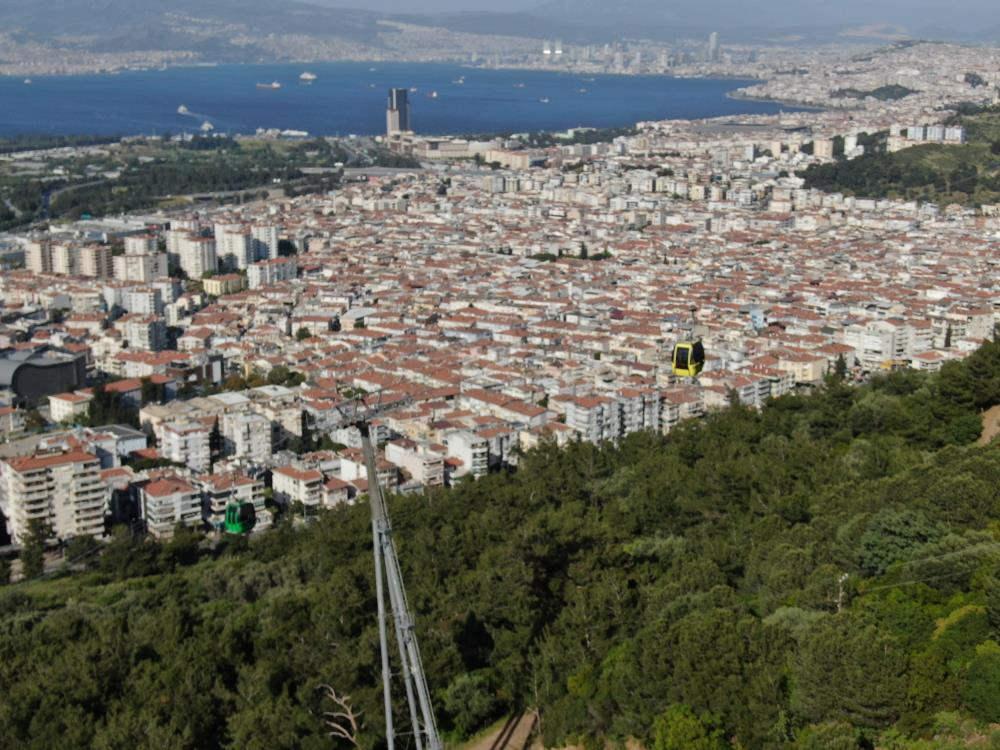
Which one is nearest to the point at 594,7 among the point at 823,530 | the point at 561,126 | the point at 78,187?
the point at 561,126

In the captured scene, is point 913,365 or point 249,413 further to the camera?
point 913,365

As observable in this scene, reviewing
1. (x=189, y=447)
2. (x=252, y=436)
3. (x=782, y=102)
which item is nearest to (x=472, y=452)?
(x=252, y=436)

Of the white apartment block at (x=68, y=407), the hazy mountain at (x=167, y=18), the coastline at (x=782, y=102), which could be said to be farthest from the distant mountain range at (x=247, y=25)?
the white apartment block at (x=68, y=407)

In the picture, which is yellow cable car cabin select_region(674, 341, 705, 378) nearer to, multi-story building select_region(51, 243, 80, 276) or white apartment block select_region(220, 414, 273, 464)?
white apartment block select_region(220, 414, 273, 464)

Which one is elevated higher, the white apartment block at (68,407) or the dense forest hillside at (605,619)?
the dense forest hillside at (605,619)

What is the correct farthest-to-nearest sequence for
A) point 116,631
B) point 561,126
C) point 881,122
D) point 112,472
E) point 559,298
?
point 561,126
point 881,122
point 559,298
point 112,472
point 116,631

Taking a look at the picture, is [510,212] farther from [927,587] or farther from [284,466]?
[927,587]

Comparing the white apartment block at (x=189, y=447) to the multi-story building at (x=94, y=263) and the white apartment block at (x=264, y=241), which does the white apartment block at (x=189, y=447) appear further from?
the white apartment block at (x=264, y=241)
